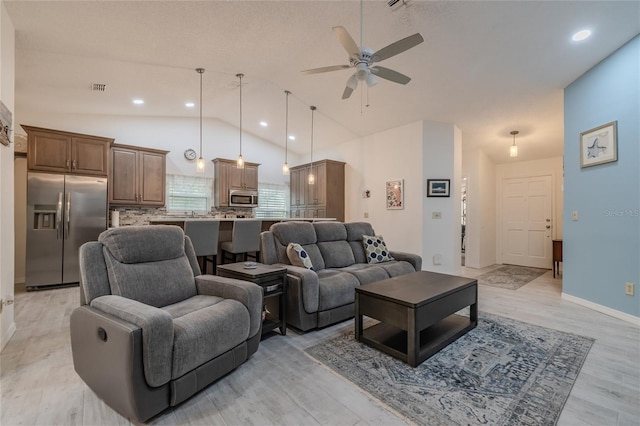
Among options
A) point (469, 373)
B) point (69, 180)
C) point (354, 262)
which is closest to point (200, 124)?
point (69, 180)

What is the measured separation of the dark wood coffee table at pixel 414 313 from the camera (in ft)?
7.06

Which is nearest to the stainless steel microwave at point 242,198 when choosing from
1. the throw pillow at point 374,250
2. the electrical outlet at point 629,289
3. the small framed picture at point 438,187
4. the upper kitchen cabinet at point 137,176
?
the upper kitchen cabinet at point 137,176

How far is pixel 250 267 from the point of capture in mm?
2637

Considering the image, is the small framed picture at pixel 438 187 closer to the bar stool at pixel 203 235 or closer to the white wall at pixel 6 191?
the bar stool at pixel 203 235

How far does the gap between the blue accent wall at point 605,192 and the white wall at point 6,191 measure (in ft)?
19.5

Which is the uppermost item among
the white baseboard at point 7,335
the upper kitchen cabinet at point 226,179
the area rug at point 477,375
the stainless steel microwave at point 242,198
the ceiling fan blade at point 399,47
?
the ceiling fan blade at point 399,47

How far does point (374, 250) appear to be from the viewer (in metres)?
3.97

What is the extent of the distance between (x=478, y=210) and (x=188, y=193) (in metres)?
6.29

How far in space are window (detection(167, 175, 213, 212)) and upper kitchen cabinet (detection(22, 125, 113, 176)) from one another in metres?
1.43

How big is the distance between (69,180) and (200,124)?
268 cm

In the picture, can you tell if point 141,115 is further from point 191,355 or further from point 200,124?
point 191,355

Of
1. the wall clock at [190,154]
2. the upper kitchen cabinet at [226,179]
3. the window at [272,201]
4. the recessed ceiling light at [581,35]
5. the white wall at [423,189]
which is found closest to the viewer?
the recessed ceiling light at [581,35]

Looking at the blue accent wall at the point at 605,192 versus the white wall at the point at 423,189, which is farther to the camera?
the white wall at the point at 423,189

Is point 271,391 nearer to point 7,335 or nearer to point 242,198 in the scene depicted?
point 7,335
